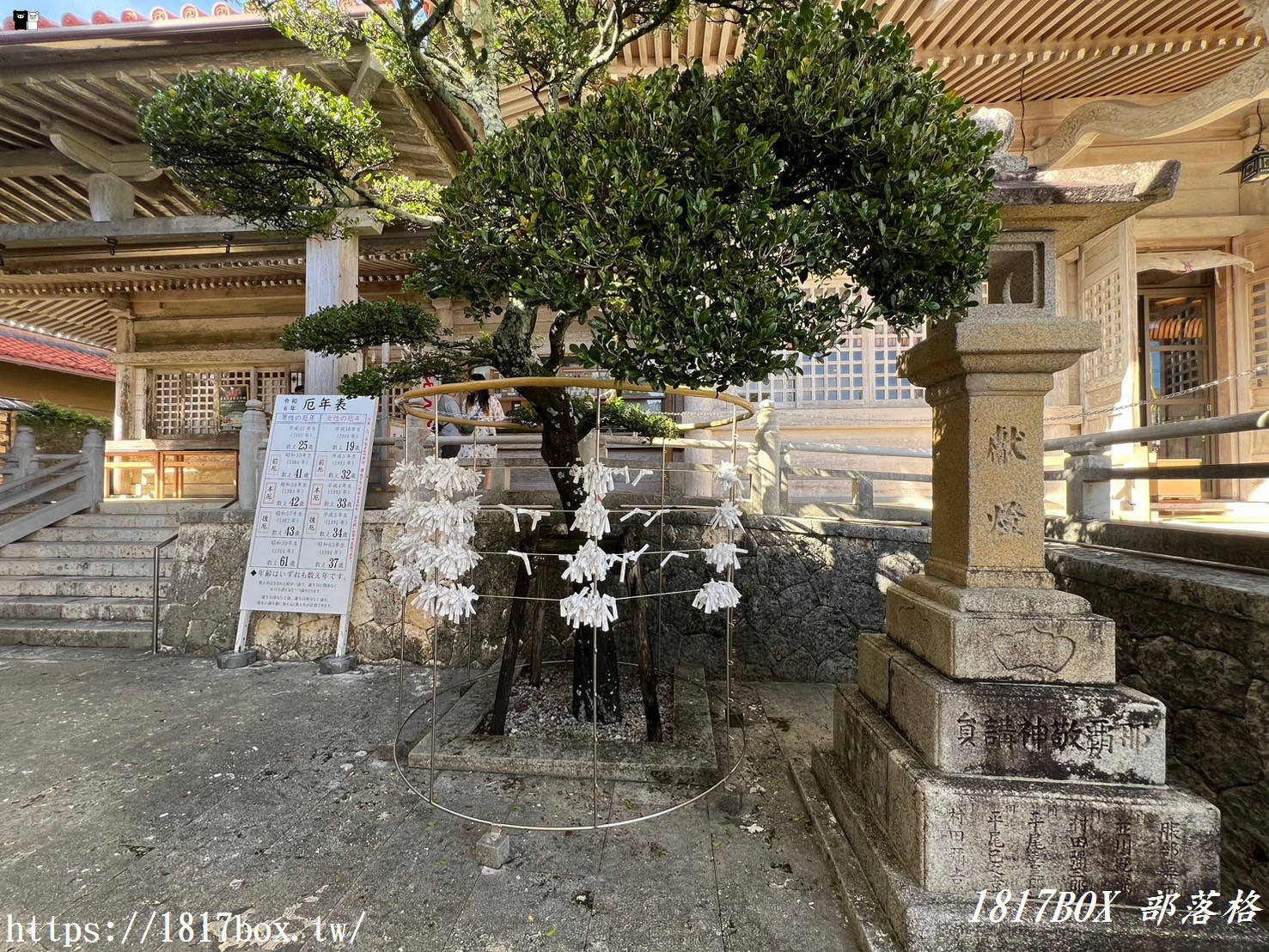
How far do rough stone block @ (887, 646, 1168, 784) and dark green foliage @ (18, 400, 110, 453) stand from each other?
1141 cm

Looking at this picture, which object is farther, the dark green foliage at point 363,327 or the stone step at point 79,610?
the stone step at point 79,610

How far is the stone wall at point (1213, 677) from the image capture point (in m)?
2.37

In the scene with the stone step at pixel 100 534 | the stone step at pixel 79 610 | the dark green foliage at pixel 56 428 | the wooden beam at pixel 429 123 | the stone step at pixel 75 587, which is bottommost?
the stone step at pixel 79 610

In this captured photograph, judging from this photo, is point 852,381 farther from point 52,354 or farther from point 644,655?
point 52,354

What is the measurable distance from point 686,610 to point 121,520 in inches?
310

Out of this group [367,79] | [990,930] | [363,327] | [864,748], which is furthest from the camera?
[367,79]

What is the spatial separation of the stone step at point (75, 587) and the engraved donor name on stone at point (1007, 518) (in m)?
8.25

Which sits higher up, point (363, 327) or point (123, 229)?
point (123, 229)

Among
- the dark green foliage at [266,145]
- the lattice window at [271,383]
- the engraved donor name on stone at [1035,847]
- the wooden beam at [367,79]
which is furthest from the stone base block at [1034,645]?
the lattice window at [271,383]

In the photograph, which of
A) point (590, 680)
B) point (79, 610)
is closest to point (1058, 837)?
point (590, 680)

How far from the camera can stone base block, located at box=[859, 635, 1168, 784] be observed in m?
2.22

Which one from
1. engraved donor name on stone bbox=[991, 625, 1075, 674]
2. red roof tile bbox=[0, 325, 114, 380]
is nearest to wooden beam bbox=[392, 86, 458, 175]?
engraved donor name on stone bbox=[991, 625, 1075, 674]

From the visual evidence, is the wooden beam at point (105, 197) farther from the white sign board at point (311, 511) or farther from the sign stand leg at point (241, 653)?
the sign stand leg at point (241, 653)

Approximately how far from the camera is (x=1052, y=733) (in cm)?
226
